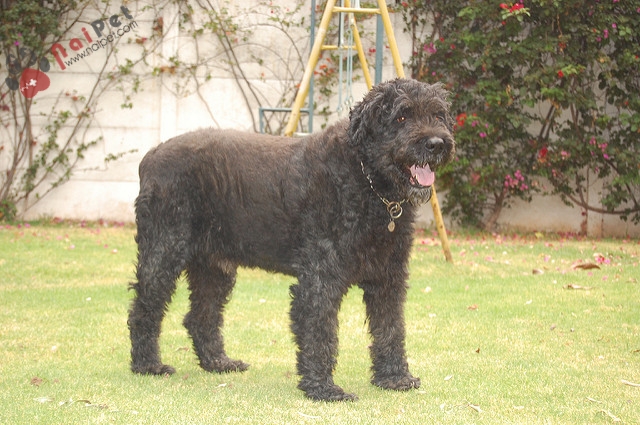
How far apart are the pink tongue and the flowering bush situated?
7346mm

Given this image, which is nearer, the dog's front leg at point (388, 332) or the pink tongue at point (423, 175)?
the pink tongue at point (423, 175)

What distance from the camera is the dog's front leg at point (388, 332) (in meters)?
4.87

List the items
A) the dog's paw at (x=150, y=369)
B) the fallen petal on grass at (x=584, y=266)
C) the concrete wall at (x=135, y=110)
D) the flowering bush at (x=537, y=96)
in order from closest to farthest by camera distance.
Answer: the dog's paw at (x=150, y=369)
the fallen petal on grass at (x=584, y=266)
the flowering bush at (x=537, y=96)
the concrete wall at (x=135, y=110)

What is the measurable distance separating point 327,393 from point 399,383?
48cm

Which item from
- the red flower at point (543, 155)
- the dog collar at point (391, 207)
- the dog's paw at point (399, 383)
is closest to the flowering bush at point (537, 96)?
the red flower at point (543, 155)

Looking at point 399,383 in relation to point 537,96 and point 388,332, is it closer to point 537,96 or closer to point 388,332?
point 388,332

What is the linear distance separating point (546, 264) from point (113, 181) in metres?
6.16

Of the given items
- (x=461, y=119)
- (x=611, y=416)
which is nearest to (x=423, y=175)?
(x=611, y=416)

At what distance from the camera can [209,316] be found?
17.8 feet

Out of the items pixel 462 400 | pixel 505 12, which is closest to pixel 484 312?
pixel 462 400

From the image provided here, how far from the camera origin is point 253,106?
1220cm

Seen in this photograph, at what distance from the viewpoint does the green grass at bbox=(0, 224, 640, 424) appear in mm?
4363

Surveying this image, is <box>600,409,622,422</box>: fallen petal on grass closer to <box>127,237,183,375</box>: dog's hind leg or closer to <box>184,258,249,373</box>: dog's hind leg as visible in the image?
<box>184,258,249,373</box>: dog's hind leg

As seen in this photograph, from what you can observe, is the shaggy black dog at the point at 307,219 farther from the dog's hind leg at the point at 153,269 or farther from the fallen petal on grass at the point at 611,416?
the fallen petal on grass at the point at 611,416
